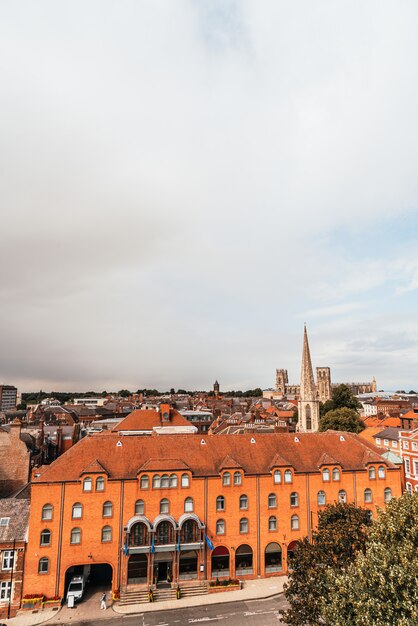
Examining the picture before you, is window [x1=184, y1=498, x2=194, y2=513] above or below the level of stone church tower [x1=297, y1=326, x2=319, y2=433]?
below

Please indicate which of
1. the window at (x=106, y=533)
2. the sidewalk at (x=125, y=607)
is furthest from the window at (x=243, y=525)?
the window at (x=106, y=533)

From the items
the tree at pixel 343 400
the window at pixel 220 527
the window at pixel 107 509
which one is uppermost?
the tree at pixel 343 400

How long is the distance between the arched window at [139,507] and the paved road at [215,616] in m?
8.67

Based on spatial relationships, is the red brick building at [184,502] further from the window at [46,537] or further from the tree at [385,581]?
the tree at [385,581]

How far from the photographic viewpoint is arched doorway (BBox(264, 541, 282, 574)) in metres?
44.5

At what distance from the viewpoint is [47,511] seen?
40938 mm

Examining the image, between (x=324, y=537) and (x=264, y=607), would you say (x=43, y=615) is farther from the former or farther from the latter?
(x=324, y=537)

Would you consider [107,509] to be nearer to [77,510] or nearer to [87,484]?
[77,510]

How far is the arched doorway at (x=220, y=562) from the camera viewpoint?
4312 cm

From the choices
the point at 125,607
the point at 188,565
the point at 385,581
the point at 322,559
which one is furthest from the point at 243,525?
the point at 385,581

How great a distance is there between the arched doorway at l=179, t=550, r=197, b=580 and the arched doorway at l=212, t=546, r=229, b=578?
2094 millimetres

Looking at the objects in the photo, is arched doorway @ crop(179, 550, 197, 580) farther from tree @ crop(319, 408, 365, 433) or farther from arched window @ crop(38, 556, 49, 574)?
tree @ crop(319, 408, 365, 433)

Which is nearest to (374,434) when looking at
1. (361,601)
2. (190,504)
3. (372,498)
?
(372,498)

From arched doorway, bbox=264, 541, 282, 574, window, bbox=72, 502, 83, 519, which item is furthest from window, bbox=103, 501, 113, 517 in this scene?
arched doorway, bbox=264, 541, 282, 574
